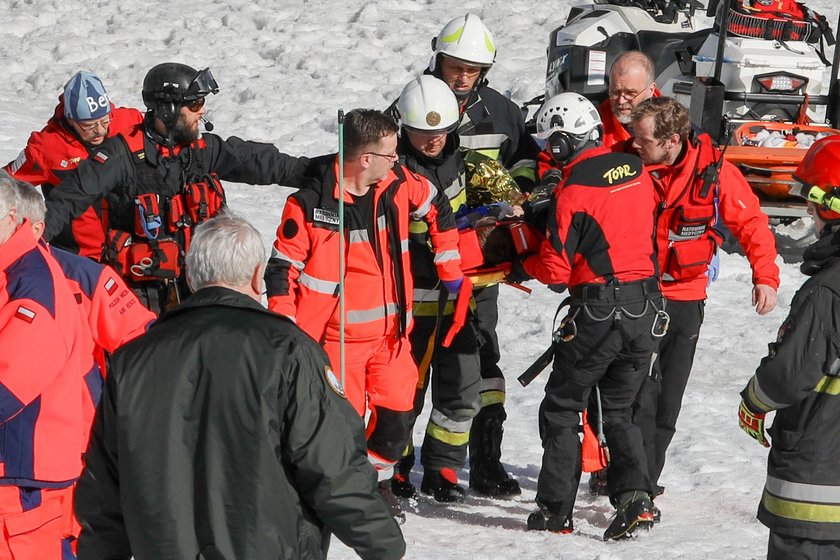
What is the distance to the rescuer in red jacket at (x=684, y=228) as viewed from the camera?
5777 mm

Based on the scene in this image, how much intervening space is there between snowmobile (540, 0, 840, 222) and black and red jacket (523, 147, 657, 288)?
467cm

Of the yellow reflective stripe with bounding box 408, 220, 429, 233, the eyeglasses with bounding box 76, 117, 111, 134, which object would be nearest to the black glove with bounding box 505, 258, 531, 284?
the yellow reflective stripe with bounding box 408, 220, 429, 233

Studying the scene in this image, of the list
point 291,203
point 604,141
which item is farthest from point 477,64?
point 291,203

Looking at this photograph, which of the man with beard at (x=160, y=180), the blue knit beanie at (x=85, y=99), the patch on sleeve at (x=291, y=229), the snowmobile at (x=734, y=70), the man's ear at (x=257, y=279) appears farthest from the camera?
the snowmobile at (x=734, y=70)

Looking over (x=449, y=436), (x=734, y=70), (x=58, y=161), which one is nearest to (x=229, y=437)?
(x=449, y=436)

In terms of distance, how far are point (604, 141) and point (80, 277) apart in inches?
132

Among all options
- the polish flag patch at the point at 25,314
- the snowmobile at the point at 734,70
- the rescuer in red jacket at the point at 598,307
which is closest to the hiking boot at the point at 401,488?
the rescuer in red jacket at the point at 598,307

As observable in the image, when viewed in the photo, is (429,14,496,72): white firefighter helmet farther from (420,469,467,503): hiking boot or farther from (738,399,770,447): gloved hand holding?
(738,399,770,447): gloved hand holding

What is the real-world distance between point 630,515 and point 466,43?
2.64 metres

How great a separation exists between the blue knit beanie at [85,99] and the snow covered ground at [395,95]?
8.47 feet

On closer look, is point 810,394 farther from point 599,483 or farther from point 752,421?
point 599,483

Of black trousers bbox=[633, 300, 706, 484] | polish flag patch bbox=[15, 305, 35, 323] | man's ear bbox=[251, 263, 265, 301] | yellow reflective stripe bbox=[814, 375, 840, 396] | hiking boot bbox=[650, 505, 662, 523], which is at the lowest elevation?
hiking boot bbox=[650, 505, 662, 523]

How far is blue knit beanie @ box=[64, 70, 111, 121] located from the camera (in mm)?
6238

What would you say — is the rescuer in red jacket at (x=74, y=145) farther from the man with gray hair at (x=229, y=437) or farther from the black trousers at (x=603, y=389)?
the man with gray hair at (x=229, y=437)
